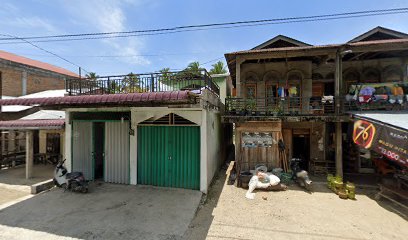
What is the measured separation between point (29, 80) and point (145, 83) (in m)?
13.9

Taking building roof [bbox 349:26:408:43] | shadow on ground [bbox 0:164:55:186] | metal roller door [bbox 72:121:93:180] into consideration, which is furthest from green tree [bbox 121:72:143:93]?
building roof [bbox 349:26:408:43]

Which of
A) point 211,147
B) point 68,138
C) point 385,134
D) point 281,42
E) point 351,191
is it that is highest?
point 281,42

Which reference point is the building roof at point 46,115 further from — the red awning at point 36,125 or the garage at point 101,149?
the garage at point 101,149

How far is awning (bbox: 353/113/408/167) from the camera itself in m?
5.58

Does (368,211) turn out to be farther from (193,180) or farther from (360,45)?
(360,45)

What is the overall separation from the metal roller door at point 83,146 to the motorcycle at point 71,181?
726 millimetres

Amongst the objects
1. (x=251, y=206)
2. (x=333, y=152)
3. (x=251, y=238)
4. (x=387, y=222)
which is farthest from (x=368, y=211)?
(x=333, y=152)

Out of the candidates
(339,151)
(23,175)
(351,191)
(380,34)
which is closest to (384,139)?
(351,191)

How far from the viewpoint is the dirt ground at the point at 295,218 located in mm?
4602

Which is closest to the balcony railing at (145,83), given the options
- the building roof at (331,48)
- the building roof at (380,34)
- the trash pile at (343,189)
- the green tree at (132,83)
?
the green tree at (132,83)

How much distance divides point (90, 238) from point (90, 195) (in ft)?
8.94

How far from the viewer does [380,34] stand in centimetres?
1029

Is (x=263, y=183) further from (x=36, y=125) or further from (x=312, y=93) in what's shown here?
(x=36, y=125)

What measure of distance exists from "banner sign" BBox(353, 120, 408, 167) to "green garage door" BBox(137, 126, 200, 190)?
5955mm
